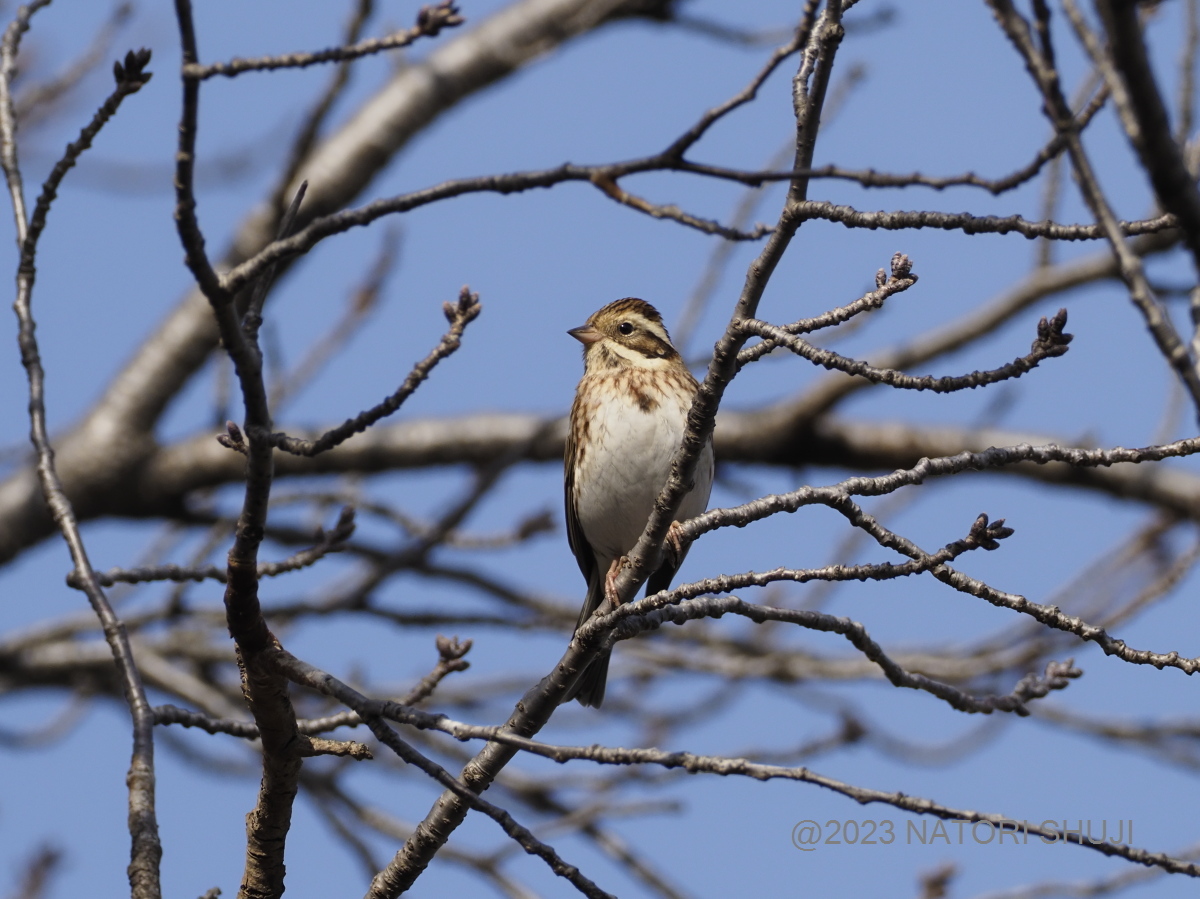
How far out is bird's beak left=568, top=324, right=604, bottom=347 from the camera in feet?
21.4

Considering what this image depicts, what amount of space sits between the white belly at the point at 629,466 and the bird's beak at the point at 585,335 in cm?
62

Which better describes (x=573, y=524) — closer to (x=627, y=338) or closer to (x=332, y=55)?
(x=627, y=338)

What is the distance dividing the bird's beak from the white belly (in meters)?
0.62

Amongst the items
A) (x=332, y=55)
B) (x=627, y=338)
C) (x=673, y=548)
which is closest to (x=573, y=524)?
(x=627, y=338)

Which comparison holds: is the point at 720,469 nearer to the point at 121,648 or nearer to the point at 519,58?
the point at 519,58

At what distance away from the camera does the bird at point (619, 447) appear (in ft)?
18.8

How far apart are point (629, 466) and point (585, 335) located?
99 cm

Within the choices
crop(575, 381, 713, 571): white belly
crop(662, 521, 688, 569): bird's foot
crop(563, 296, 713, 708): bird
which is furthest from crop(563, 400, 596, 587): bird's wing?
crop(662, 521, 688, 569): bird's foot

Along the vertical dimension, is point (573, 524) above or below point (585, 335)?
below

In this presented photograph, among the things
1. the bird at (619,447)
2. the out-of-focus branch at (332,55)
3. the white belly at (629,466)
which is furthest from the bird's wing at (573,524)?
the out-of-focus branch at (332,55)

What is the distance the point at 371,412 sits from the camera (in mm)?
2721

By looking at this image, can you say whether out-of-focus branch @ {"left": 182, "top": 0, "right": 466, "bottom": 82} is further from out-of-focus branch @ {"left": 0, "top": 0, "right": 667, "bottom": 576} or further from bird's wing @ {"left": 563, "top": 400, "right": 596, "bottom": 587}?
out-of-focus branch @ {"left": 0, "top": 0, "right": 667, "bottom": 576}

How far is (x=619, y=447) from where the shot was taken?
581cm

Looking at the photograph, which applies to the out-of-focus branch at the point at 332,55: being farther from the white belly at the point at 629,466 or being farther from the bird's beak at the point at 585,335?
the bird's beak at the point at 585,335
